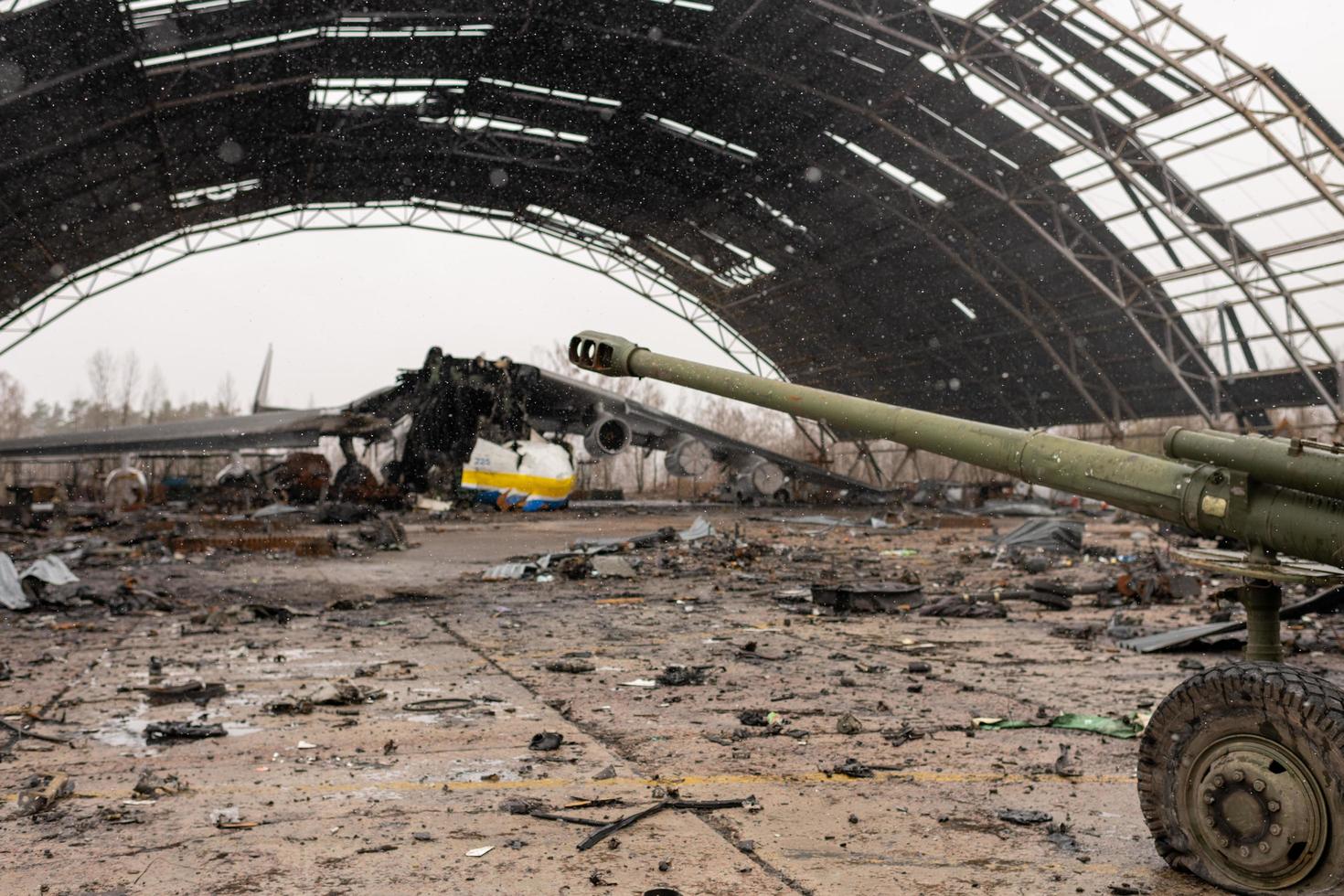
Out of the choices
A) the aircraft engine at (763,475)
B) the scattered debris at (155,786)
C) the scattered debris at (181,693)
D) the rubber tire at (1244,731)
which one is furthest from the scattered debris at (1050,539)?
the scattered debris at (155,786)

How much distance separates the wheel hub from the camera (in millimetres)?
2385

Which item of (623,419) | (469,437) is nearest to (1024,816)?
(469,437)

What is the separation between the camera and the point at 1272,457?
2.68m

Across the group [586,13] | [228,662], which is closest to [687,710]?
[228,662]

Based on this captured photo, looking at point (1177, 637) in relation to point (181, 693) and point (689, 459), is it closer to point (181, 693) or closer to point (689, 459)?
point (181, 693)

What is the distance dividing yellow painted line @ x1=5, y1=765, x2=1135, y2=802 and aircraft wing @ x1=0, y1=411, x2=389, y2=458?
69.1 ft

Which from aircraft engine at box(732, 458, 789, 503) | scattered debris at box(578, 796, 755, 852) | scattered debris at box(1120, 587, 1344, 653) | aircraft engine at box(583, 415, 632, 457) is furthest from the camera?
aircraft engine at box(732, 458, 789, 503)

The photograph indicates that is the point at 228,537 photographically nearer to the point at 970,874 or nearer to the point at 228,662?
the point at 228,662

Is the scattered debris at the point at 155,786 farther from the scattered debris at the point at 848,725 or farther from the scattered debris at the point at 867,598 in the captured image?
the scattered debris at the point at 867,598

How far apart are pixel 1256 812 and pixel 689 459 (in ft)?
70.1

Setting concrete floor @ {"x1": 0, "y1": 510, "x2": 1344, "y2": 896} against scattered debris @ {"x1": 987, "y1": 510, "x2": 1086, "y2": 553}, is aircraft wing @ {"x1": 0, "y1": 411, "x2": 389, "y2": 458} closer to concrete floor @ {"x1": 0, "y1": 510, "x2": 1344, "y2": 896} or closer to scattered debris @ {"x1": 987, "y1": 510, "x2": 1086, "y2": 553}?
concrete floor @ {"x1": 0, "y1": 510, "x2": 1344, "y2": 896}

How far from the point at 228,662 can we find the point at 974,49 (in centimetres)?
1803

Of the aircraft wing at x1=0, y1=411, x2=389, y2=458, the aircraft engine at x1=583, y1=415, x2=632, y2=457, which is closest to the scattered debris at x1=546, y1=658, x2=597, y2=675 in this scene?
the aircraft engine at x1=583, y1=415, x2=632, y2=457

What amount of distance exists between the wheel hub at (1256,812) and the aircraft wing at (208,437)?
76.2 ft
